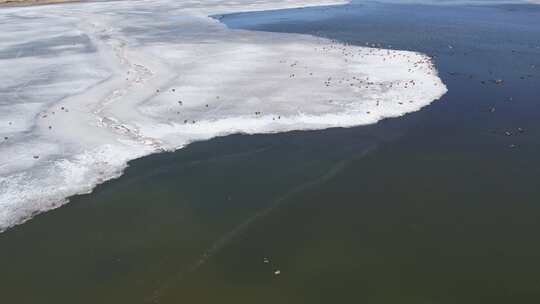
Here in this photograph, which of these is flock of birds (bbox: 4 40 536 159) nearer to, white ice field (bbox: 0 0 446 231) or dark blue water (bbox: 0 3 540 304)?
white ice field (bbox: 0 0 446 231)

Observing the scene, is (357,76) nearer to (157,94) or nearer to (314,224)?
(157,94)

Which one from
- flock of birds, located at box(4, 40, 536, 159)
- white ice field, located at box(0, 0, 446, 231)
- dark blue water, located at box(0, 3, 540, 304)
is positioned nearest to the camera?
dark blue water, located at box(0, 3, 540, 304)

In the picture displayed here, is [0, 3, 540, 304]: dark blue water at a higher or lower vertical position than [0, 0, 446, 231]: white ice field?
lower

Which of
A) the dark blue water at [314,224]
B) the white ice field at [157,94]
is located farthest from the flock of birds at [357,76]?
the dark blue water at [314,224]

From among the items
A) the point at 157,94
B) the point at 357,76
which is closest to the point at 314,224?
the point at 157,94

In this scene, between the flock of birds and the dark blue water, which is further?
the flock of birds

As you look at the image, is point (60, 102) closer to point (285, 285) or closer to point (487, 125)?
point (285, 285)

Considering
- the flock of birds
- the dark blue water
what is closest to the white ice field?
the flock of birds
